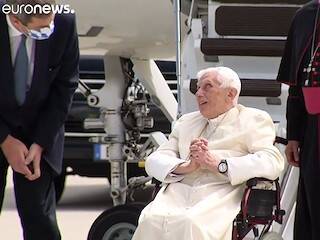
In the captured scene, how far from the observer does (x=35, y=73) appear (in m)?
4.23

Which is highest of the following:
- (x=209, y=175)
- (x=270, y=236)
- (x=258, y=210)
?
(x=209, y=175)

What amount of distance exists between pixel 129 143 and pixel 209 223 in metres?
2.49

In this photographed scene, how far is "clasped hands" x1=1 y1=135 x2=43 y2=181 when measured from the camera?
420 centimetres

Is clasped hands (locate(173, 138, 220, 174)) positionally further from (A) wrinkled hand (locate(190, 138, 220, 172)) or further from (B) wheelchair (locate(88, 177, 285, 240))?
(B) wheelchair (locate(88, 177, 285, 240))

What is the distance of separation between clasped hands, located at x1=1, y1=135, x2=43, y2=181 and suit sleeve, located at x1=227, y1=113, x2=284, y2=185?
0.84 m

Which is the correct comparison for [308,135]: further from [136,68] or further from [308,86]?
[136,68]

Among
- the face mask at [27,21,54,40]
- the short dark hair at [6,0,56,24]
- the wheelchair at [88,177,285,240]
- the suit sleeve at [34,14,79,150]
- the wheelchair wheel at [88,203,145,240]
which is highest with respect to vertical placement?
the short dark hair at [6,0,56,24]

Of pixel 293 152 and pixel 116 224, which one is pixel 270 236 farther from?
pixel 116 224

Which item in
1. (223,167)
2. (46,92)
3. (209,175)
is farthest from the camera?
(209,175)

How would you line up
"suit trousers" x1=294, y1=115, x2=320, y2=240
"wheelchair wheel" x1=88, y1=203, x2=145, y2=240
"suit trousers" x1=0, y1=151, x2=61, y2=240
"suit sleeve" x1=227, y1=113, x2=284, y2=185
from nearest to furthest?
"suit trousers" x1=294, y1=115, x2=320, y2=240
"suit trousers" x1=0, y1=151, x2=61, y2=240
"suit sleeve" x1=227, y1=113, x2=284, y2=185
"wheelchair wheel" x1=88, y1=203, x2=145, y2=240

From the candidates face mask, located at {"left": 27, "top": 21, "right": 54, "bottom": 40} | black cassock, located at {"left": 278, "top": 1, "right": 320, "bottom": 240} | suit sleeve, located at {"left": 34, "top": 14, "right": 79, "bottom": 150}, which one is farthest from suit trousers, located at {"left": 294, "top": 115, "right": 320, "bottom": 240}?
face mask, located at {"left": 27, "top": 21, "right": 54, "bottom": 40}

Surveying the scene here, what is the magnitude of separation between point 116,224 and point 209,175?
158 centimetres

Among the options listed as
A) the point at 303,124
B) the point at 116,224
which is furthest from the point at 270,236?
the point at 116,224

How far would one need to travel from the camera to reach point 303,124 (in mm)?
4195
